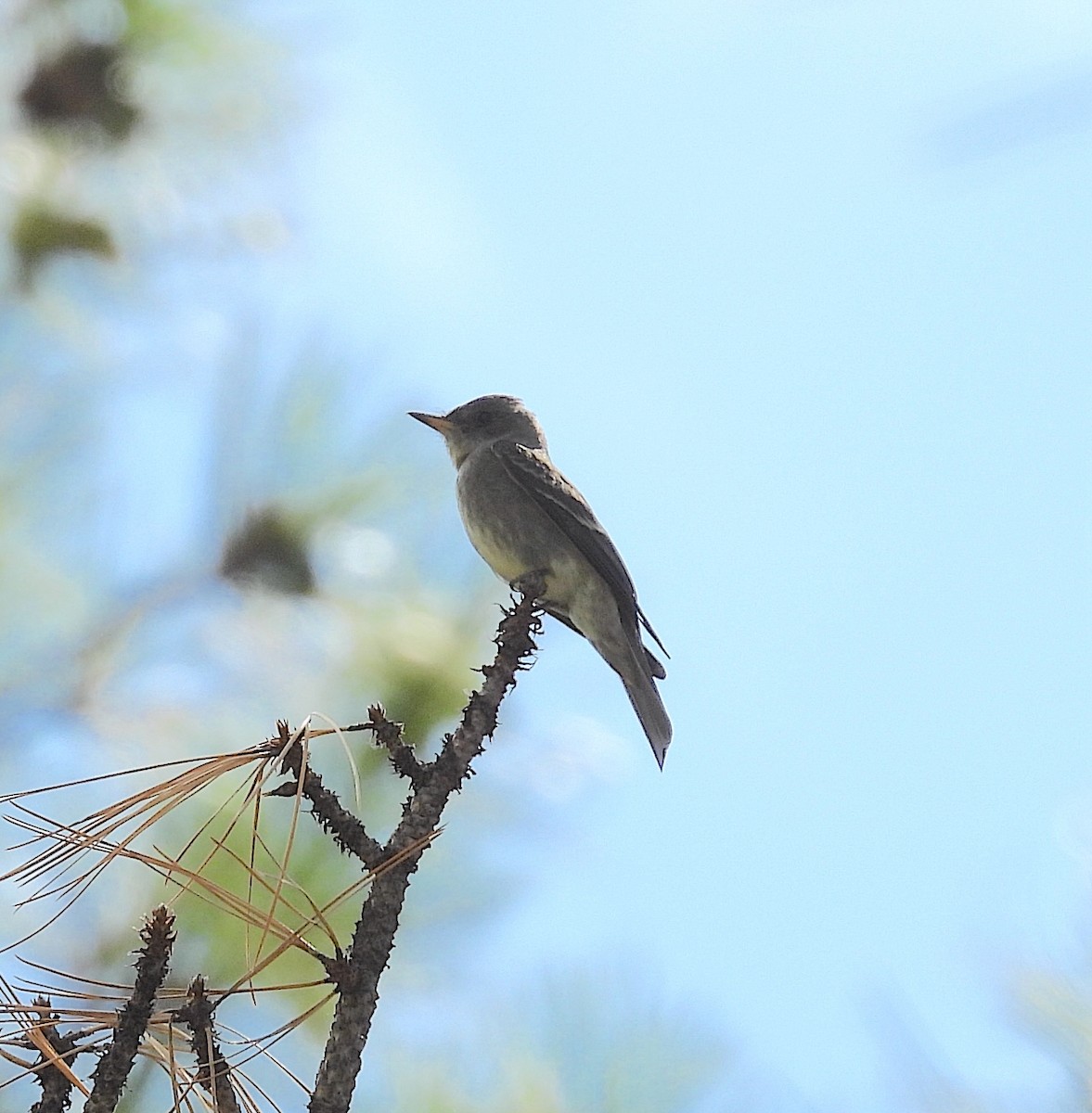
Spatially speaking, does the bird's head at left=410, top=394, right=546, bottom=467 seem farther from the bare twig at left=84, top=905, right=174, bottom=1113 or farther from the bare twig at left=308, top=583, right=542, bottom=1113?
the bare twig at left=84, top=905, right=174, bottom=1113

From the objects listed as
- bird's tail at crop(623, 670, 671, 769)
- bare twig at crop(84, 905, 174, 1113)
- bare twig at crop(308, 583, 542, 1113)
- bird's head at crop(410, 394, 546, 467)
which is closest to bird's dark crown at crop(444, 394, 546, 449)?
bird's head at crop(410, 394, 546, 467)

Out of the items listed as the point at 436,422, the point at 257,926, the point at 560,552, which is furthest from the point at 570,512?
the point at 257,926

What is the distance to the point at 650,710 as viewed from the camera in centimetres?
419

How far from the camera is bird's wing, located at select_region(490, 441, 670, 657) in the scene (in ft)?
14.1

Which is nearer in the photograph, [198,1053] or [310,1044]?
[198,1053]

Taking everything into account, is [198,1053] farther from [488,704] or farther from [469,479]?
[469,479]

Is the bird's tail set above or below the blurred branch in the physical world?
above

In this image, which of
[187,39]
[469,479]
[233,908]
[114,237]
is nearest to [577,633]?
[469,479]

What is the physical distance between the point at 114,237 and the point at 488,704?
320 centimetres

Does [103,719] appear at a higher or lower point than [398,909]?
higher

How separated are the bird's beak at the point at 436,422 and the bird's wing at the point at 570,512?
0.61 ft

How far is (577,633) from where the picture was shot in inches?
178

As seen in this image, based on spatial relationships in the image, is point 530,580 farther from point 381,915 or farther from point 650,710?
point 381,915

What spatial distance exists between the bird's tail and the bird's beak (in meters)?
1.02
